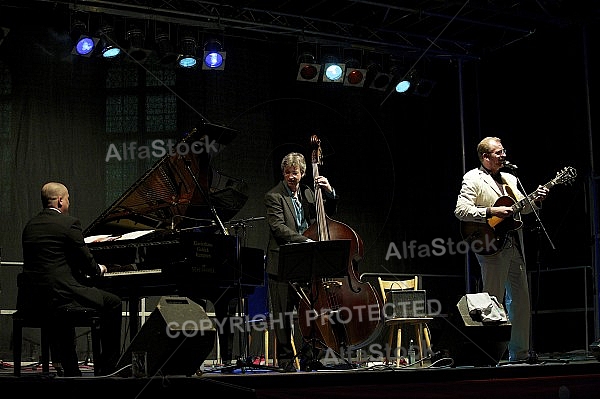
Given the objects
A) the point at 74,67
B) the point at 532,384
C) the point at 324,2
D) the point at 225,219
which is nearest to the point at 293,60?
the point at 324,2

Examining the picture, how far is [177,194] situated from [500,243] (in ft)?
8.45

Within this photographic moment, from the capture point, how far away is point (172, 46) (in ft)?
28.5

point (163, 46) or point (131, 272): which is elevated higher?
point (163, 46)

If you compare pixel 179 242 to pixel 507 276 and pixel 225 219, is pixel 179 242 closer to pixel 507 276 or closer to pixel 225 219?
pixel 225 219

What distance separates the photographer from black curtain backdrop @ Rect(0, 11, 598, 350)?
29.0 ft

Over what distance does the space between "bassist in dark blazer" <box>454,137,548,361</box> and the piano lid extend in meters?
2.00

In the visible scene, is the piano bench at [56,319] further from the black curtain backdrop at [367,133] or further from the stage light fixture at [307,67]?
the stage light fixture at [307,67]

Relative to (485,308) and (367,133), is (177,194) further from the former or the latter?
(367,133)

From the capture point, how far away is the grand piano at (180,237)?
6.19 meters

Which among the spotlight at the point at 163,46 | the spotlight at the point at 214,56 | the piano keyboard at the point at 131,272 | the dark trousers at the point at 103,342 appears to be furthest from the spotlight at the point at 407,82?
the dark trousers at the point at 103,342

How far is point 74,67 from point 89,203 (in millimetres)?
1485

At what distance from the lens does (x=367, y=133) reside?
10281mm

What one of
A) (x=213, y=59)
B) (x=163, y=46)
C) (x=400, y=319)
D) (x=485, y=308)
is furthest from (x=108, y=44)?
(x=485, y=308)

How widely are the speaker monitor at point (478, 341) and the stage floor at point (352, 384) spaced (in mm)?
408
